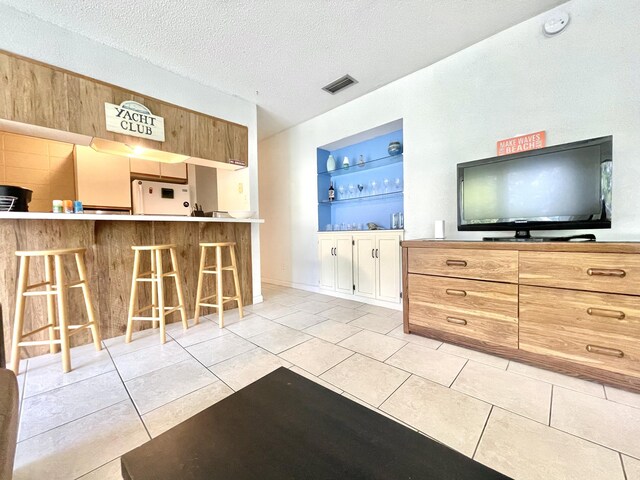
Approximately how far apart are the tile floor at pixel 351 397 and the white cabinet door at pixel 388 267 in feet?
2.51

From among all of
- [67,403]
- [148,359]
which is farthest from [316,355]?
[67,403]

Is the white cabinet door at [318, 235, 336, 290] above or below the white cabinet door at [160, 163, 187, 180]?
below

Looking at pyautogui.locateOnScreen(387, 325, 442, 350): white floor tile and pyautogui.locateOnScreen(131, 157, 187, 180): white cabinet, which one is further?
pyautogui.locateOnScreen(131, 157, 187, 180): white cabinet

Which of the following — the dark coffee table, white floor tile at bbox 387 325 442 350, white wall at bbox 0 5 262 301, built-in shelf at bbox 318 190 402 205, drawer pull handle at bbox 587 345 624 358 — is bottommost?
white floor tile at bbox 387 325 442 350

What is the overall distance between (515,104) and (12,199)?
386 cm

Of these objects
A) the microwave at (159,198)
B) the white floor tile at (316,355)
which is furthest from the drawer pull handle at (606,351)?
the microwave at (159,198)

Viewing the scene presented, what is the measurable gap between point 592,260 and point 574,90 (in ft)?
4.54

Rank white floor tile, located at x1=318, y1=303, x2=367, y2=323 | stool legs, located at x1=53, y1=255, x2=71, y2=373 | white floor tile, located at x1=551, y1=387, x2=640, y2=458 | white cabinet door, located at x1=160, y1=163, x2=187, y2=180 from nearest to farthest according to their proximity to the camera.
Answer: white floor tile, located at x1=551, y1=387, x2=640, y2=458, stool legs, located at x1=53, y1=255, x2=71, y2=373, white floor tile, located at x1=318, y1=303, x2=367, y2=323, white cabinet door, located at x1=160, y1=163, x2=187, y2=180

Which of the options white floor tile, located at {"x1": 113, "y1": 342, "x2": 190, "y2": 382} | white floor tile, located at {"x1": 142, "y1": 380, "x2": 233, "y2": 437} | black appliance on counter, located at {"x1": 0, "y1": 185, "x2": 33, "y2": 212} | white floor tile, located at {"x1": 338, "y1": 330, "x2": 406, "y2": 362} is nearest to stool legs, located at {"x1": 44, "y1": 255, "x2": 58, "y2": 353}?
black appliance on counter, located at {"x1": 0, "y1": 185, "x2": 33, "y2": 212}

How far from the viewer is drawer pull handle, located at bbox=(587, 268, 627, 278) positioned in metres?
1.41

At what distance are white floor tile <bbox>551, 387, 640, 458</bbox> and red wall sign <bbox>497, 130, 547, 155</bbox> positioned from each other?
1793mm

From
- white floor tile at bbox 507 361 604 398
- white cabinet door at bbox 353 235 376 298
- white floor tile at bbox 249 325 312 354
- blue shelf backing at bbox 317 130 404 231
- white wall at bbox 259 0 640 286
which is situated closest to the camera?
white floor tile at bbox 507 361 604 398

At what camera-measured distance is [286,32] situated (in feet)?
7.18

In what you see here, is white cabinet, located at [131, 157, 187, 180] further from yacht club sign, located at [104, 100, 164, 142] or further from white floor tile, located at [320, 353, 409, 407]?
white floor tile, located at [320, 353, 409, 407]
